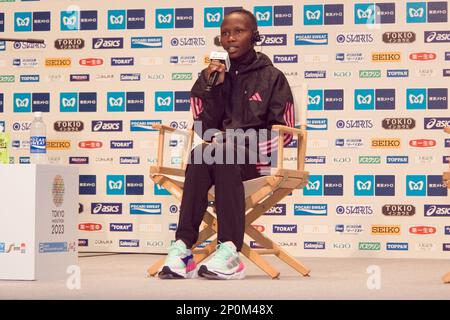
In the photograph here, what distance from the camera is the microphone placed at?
12.5 feet

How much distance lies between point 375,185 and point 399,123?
0.43 metres

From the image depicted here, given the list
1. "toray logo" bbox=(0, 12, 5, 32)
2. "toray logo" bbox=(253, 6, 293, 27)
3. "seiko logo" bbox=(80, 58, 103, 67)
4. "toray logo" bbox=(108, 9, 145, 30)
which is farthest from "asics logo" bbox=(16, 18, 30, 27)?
"toray logo" bbox=(253, 6, 293, 27)

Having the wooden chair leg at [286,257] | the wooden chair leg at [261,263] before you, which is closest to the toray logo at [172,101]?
the wooden chair leg at [286,257]

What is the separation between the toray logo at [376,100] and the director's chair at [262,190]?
4.37 ft

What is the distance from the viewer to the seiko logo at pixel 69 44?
227 inches

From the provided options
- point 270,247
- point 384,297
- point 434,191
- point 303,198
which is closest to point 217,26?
point 303,198

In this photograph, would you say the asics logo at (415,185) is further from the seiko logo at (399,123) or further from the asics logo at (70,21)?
the asics logo at (70,21)

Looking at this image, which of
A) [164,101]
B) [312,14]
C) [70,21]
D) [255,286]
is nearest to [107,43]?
[70,21]

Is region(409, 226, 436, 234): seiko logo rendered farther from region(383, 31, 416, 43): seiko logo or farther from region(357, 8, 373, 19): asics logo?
region(357, 8, 373, 19): asics logo

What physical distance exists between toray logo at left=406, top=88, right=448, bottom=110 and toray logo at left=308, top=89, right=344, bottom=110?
437 millimetres

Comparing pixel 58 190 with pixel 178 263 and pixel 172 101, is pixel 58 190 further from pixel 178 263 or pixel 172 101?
pixel 172 101

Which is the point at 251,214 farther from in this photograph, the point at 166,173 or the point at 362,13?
the point at 362,13

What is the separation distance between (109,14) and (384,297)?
342cm

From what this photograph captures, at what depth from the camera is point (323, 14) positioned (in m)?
5.51
